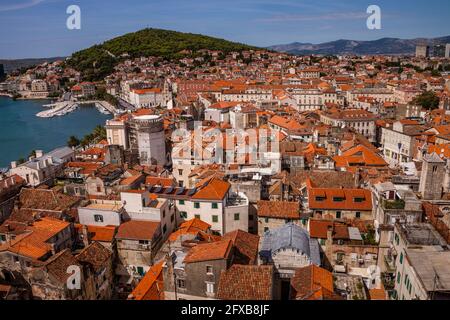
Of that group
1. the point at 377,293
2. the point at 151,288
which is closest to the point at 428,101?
the point at 377,293

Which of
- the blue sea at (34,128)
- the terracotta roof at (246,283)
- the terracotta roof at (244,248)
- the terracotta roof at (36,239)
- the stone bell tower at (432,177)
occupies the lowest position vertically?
the blue sea at (34,128)

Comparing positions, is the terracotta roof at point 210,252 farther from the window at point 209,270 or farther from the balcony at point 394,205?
the balcony at point 394,205

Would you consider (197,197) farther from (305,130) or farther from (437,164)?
(305,130)

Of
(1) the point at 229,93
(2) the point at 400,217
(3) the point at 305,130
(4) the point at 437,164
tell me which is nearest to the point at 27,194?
(2) the point at 400,217

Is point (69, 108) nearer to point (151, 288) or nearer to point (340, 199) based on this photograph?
point (340, 199)

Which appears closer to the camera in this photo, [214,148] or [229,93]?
Answer: [214,148]

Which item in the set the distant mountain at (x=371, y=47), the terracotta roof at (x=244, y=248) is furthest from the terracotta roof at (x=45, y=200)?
the distant mountain at (x=371, y=47)
